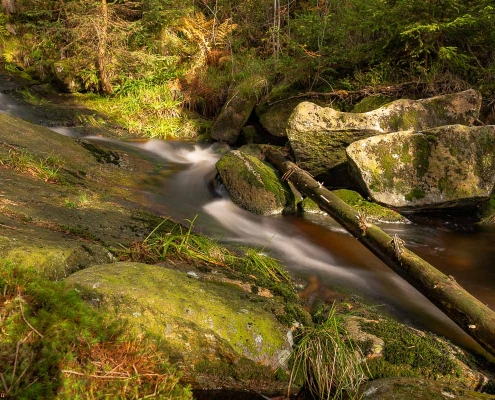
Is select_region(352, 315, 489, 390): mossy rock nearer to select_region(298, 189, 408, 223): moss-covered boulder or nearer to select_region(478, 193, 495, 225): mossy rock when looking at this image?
select_region(298, 189, 408, 223): moss-covered boulder

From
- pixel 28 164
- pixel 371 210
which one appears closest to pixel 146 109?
pixel 28 164

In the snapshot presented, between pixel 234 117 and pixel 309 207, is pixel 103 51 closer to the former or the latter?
pixel 234 117

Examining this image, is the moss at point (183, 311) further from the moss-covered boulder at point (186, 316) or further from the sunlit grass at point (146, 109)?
the sunlit grass at point (146, 109)

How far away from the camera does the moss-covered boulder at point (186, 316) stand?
2629 millimetres

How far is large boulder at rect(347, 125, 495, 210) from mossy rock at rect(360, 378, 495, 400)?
494 cm

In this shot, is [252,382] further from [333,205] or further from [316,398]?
[333,205]

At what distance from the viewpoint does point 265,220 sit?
7340 mm

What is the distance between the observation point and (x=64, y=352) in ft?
6.18

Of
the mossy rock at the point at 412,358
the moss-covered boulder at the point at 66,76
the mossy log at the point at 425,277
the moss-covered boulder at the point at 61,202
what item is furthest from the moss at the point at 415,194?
the moss-covered boulder at the point at 66,76

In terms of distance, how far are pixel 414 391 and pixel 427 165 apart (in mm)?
5586

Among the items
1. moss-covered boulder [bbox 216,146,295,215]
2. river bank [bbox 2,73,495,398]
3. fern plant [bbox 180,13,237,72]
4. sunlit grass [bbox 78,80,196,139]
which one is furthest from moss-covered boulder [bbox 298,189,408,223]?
fern plant [bbox 180,13,237,72]

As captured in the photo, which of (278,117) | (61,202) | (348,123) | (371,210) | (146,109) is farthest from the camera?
(146,109)

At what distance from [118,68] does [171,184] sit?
8042mm

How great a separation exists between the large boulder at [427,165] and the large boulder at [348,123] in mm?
838
